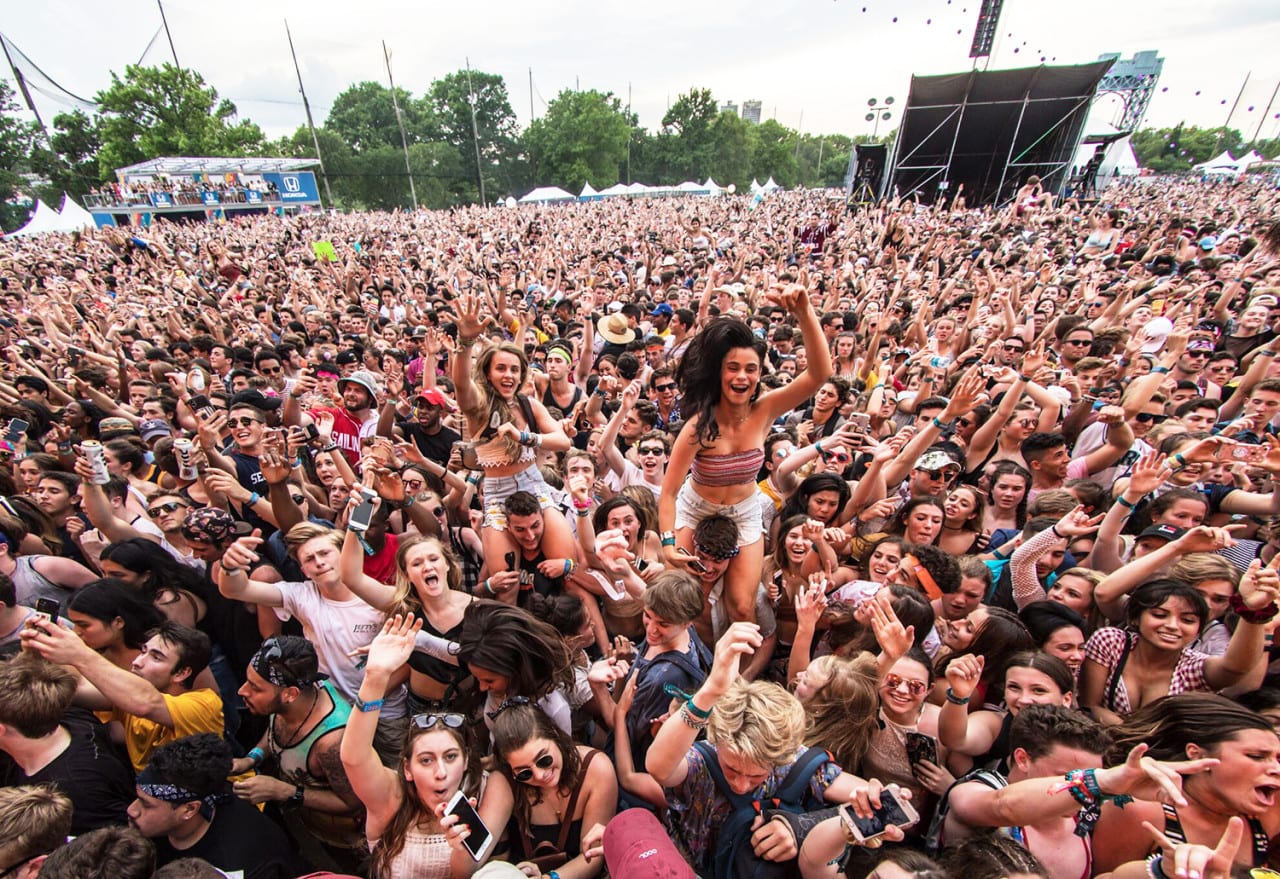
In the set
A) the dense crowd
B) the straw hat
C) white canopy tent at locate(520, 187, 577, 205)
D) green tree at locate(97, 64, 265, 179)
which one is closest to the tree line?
green tree at locate(97, 64, 265, 179)

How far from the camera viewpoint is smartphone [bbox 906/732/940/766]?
2.18 m

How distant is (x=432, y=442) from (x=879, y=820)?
4437 millimetres

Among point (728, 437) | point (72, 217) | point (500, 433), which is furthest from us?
→ point (72, 217)

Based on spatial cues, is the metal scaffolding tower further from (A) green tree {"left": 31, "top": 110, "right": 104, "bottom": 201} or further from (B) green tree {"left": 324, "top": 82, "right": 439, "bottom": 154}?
(A) green tree {"left": 31, "top": 110, "right": 104, "bottom": 201}

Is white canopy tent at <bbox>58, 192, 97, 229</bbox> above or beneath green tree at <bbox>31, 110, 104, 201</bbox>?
beneath

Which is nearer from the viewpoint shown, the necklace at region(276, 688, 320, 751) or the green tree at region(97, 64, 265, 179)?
the necklace at region(276, 688, 320, 751)

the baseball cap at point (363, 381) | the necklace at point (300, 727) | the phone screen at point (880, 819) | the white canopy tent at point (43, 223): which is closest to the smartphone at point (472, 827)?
the necklace at point (300, 727)

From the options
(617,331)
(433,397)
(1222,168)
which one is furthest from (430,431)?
(1222,168)

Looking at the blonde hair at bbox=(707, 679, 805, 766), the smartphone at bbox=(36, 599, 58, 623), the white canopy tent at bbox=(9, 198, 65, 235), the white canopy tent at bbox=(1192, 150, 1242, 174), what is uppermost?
the white canopy tent at bbox=(1192, 150, 1242, 174)

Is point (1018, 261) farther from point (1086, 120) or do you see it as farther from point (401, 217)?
point (401, 217)

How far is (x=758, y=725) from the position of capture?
177 centimetres

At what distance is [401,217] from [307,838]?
31.1 m

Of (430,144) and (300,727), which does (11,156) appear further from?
(300,727)

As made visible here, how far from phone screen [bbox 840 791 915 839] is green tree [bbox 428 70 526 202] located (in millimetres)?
66545
